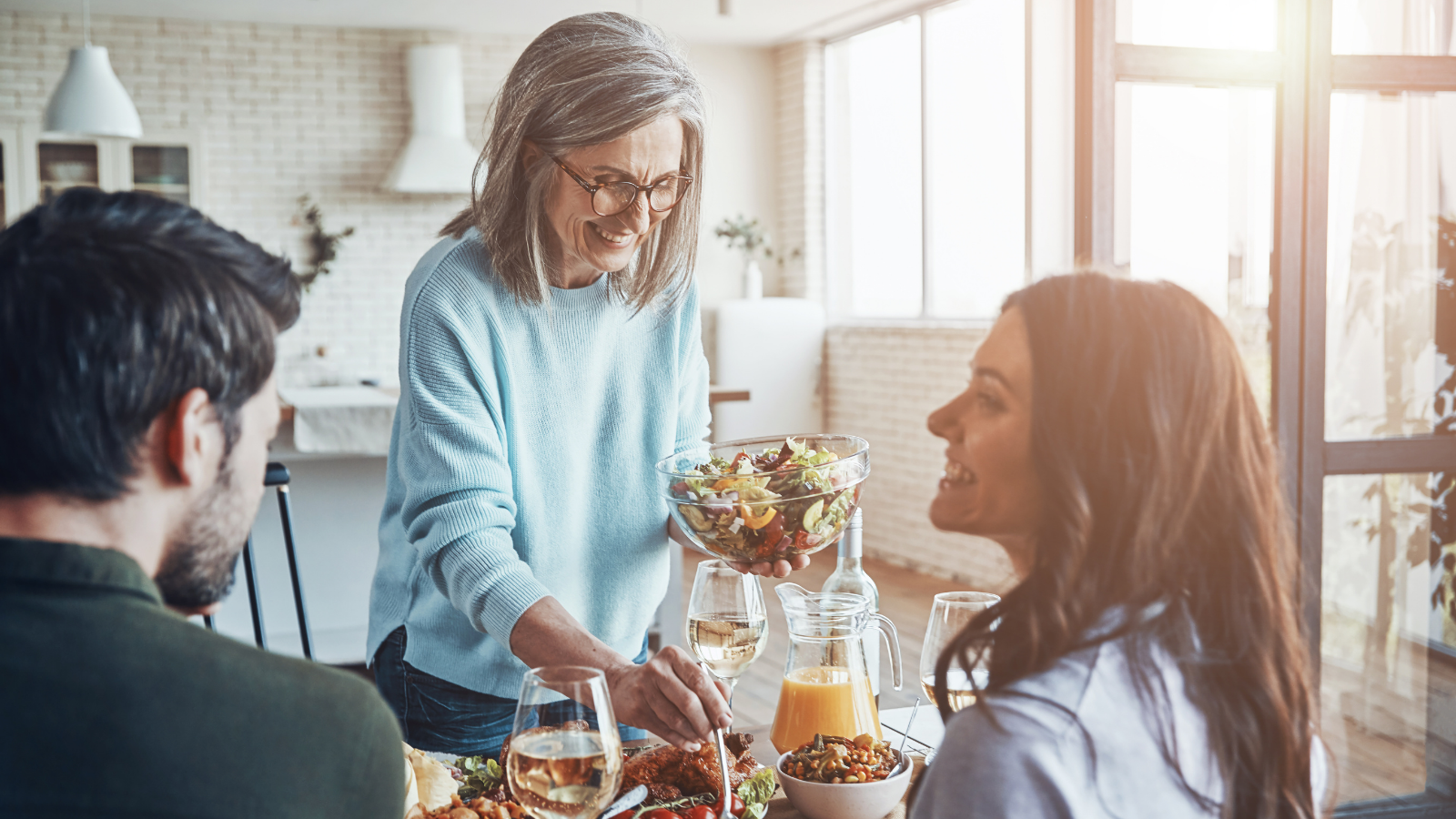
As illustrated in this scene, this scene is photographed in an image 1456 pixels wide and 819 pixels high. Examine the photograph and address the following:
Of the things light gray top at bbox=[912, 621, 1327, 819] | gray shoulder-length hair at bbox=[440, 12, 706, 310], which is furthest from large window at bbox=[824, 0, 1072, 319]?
light gray top at bbox=[912, 621, 1327, 819]

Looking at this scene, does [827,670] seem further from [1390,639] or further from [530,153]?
[1390,639]

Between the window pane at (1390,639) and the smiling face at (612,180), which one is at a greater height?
the smiling face at (612,180)

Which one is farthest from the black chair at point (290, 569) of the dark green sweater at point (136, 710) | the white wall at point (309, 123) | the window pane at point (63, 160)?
the window pane at point (63, 160)

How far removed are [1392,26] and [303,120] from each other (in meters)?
6.10

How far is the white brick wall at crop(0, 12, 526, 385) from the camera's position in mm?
6609

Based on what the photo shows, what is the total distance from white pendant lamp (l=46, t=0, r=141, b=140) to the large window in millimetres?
3905

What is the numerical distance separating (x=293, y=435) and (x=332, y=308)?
3277mm

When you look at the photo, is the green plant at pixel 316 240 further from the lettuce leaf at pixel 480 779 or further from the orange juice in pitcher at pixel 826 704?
the orange juice in pitcher at pixel 826 704

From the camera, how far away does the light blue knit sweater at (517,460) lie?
4.42 feet

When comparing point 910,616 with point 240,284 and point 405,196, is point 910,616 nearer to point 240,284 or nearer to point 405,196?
point 405,196

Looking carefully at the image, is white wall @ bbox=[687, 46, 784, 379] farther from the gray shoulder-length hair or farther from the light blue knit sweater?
the gray shoulder-length hair

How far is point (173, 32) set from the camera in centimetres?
667

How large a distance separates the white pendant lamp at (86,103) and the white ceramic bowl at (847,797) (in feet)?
15.4

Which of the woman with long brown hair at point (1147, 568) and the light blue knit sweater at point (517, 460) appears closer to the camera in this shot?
the woman with long brown hair at point (1147, 568)
